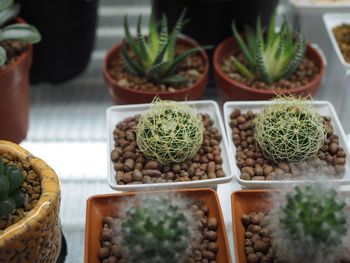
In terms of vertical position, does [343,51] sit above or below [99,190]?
above

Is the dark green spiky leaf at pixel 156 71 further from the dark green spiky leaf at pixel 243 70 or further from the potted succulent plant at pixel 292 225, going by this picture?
the potted succulent plant at pixel 292 225

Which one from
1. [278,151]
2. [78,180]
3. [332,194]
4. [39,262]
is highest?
[332,194]

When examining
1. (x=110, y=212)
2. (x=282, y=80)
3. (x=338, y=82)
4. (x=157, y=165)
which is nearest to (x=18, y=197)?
(x=110, y=212)

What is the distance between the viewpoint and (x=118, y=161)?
108 cm

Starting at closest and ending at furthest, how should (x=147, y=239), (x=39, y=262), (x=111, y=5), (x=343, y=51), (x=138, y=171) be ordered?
(x=147, y=239) → (x=39, y=262) → (x=138, y=171) → (x=343, y=51) → (x=111, y=5)

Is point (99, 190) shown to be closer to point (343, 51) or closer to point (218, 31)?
point (218, 31)

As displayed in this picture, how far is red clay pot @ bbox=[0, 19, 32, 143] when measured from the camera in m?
1.19

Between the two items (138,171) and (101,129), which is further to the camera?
(101,129)

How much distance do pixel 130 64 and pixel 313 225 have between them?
68cm

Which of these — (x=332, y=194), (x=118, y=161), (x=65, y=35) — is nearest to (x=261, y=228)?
(x=332, y=194)

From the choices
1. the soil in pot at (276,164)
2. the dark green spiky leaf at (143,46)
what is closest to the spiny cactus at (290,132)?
the soil in pot at (276,164)

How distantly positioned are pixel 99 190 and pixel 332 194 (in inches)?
23.0

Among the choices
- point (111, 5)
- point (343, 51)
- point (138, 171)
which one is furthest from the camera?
point (111, 5)

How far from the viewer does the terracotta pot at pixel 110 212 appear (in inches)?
35.7
